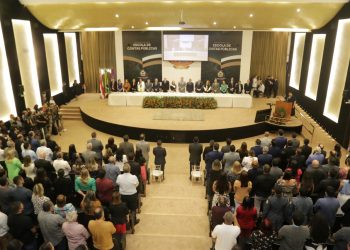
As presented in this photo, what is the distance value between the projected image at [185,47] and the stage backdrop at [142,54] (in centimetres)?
47

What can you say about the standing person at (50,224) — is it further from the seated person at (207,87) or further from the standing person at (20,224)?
the seated person at (207,87)

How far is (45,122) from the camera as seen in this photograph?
10.3 m

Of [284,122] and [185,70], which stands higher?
[185,70]

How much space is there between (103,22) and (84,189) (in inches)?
375

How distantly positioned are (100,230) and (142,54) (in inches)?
533

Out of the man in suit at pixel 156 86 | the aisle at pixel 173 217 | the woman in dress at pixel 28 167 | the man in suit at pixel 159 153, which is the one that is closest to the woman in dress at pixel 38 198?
the woman in dress at pixel 28 167

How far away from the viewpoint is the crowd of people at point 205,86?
15383 millimetres

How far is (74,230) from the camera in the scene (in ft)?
13.3

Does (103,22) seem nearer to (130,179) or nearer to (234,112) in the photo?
(234,112)

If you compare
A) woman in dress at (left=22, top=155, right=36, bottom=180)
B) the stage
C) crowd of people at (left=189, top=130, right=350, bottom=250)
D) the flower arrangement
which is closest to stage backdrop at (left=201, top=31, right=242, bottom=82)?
the flower arrangement

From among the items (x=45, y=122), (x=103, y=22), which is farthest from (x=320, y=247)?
(x=103, y=22)

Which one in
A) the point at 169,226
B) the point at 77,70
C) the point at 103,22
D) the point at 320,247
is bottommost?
the point at 169,226

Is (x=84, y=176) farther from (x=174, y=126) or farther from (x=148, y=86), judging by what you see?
(x=148, y=86)

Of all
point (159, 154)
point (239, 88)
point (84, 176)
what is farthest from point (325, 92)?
point (84, 176)
